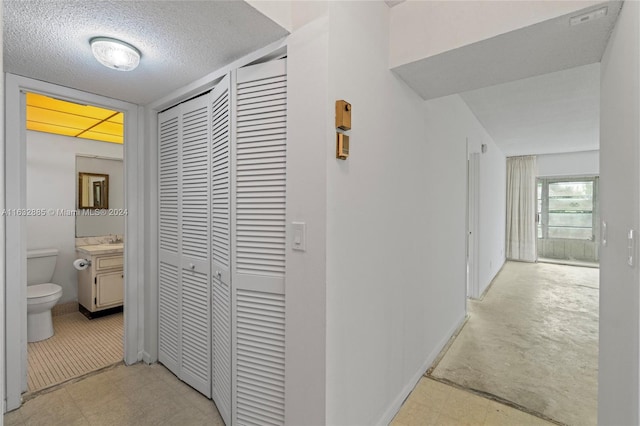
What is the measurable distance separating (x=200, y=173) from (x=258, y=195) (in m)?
0.69

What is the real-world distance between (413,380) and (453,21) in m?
2.22

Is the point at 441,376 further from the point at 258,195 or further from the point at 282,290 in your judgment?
the point at 258,195

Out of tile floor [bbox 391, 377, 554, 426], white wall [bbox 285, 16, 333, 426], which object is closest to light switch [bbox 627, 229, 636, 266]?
white wall [bbox 285, 16, 333, 426]

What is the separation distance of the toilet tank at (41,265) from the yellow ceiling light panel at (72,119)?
1277 mm

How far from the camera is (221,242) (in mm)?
1854

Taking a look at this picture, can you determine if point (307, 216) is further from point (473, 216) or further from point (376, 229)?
point (473, 216)

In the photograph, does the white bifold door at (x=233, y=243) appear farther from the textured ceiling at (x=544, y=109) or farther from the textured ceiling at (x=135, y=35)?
the textured ceiling at (x=544, y=109)

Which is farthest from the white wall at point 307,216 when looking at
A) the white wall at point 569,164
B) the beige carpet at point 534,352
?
the white wall at point 569,164

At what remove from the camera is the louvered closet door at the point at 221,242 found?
175 cm

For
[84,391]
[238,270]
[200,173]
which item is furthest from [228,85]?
[84,391]

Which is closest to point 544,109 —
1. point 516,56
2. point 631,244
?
point 516,56

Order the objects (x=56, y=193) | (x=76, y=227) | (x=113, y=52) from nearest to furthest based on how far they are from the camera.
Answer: (x=113, y=52) → (x=56, y=193) → (x=76, y=227)

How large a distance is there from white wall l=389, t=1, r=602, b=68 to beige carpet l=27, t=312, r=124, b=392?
3.07 meters

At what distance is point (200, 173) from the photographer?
6.79ft
